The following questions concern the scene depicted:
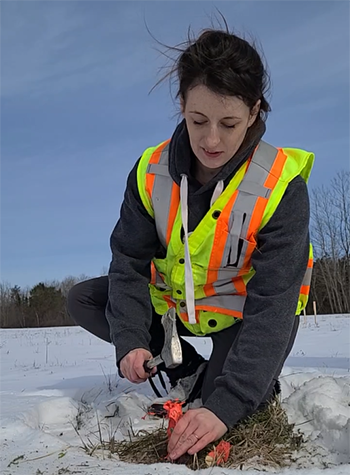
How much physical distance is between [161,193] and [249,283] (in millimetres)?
545

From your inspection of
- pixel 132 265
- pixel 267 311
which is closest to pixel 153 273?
pixel 132 265

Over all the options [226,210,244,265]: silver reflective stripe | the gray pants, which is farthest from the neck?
the gray pants

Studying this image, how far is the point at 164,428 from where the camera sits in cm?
219

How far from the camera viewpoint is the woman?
Answer: 1.96 m

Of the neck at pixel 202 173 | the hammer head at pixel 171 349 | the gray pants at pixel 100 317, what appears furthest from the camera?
the gray pants at pixel 100 317

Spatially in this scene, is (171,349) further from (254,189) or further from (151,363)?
(254,189)

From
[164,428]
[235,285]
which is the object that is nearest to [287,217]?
[235,285]

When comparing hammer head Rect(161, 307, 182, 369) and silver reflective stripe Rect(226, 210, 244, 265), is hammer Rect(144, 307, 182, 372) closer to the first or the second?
hammer head Rect(161, 307, 182, 369)

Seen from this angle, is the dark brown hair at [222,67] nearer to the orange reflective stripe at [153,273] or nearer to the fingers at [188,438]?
the orange reflective stripe at [153,273]

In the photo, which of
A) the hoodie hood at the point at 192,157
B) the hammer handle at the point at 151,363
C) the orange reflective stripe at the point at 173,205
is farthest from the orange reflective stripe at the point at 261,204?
the hammer handle at the point at 151,363

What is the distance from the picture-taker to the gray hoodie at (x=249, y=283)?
192cm

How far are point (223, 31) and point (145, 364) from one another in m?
1.33

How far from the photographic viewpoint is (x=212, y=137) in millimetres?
1995

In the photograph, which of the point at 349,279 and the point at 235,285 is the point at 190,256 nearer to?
the point at 235,285
